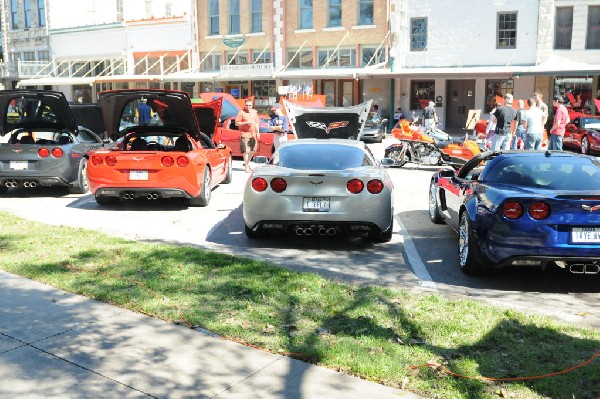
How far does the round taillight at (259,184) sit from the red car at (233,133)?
889cm

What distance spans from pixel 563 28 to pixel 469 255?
25073 millimetres

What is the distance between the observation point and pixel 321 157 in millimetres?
8438

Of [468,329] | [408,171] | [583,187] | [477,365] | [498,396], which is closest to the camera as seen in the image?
[498,396]

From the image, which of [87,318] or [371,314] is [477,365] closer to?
[371,314]

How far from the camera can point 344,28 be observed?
3416 centimetres

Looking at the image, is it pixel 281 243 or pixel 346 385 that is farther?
pixel 281 243

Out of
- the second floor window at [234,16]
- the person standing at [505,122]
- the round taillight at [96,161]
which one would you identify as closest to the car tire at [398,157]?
the person standing at [505,122]

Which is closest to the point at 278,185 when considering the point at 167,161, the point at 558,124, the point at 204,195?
the point at 167,161

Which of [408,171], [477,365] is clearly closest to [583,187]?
[477,365]

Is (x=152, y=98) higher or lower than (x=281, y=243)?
higher

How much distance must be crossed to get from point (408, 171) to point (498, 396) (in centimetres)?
1281

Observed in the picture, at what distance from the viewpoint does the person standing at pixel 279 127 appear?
17.2m

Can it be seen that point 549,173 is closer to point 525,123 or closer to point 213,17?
point 525,123

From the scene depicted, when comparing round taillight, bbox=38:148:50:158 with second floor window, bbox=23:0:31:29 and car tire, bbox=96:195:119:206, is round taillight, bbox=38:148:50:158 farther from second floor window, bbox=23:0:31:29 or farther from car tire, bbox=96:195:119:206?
second floor window, bbox=23:0:31:29
